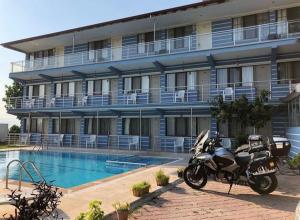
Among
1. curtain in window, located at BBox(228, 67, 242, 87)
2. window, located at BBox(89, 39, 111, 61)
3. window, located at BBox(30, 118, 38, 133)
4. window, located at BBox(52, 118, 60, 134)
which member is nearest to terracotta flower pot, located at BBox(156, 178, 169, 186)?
curtain in window, located at BBox(228, 67, 242, 87)

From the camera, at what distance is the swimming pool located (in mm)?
12508

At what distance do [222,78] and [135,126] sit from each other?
23.2 feet

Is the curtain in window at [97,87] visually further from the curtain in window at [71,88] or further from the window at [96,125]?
the curtain in window at [71,88]

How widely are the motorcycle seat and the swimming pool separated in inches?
232

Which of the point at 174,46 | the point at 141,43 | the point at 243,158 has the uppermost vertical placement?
the point at 141,43

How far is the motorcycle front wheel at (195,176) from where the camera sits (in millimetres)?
8375

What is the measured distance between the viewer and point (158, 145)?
21.0 metres

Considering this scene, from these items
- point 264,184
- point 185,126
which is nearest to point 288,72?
point 185,126

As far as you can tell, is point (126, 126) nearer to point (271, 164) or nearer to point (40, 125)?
point (40, 125)

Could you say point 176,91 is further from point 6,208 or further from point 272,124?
point 6,208

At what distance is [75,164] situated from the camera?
16.4 meters

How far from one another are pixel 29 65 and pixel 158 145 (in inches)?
Result: 538

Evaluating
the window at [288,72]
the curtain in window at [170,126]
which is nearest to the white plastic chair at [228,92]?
the window at [288,72]

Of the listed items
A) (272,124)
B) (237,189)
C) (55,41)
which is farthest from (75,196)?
(55,41)
